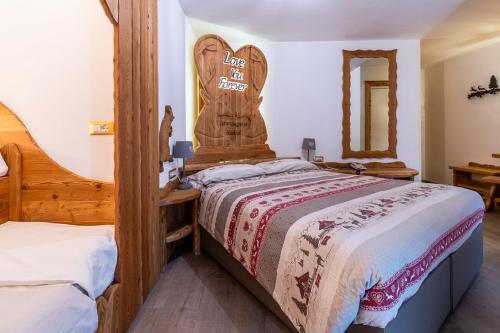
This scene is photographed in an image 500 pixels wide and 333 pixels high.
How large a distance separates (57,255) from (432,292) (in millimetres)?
1774

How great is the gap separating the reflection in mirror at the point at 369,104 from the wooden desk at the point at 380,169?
0.25 metres

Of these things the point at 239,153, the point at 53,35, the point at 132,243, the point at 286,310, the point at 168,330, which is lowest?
the point at 168,330

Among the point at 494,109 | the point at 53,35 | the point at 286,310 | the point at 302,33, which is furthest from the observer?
the point at 494,109

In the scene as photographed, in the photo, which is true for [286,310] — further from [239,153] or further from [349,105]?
[349,105]

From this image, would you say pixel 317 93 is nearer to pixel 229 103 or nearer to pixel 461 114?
pixel 229 103

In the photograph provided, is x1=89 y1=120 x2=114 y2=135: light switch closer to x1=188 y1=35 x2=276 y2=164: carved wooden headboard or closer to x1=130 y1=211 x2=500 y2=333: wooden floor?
x1=130 y1=211 x2=500 y2=333: wooden floor

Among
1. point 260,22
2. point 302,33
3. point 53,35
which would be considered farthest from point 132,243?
point 302,33

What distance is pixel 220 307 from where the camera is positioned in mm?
1689

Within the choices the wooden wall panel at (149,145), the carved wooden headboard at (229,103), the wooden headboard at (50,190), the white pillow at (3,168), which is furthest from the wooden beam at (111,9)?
the carved wooden headboard at (229,103)

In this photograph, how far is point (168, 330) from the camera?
148 cm

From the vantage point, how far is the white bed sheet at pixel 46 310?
2.51 ft

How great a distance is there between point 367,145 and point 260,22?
227cm

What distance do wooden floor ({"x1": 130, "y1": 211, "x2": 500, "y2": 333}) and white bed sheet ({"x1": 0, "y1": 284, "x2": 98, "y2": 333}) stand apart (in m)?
0.66

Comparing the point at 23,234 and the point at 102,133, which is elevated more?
the point at 102,133
